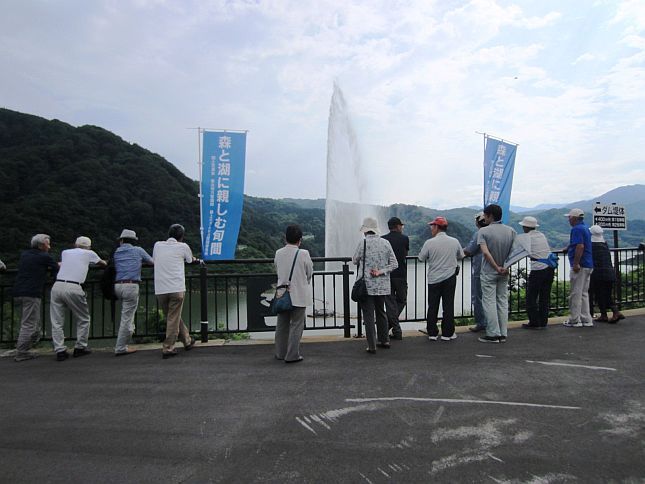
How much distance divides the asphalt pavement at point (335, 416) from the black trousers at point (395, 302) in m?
0.53

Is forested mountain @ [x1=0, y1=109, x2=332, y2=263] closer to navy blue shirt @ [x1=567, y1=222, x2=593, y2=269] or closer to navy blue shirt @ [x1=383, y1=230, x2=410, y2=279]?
navy blue shirt @ [x1=383, y1=230, x2=410, y2=279]

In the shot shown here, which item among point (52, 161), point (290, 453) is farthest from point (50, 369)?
point (52, 161)

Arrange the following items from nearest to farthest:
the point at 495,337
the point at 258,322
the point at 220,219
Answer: the point at 495,337
the point at 258,322
the point at 220,219

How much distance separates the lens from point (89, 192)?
4556 centimetres

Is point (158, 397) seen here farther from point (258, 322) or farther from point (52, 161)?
point (52, 161)

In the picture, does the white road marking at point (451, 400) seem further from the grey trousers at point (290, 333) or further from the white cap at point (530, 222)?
the white cap at point (530, 222)

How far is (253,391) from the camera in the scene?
424 cm

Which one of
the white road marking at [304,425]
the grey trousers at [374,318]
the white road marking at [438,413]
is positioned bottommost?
the white road marking at [304,425]

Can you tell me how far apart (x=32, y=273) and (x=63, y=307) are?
640 millimetres

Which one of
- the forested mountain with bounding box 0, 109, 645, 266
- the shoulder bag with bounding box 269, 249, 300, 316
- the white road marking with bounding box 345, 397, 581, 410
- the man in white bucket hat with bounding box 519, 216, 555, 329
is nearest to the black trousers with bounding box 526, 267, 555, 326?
the man in white bucket hat with bounding box 519, 216, 555, 329

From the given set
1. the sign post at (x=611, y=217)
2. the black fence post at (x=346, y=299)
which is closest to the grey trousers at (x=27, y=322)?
the black fence post at (x=346, y=299)

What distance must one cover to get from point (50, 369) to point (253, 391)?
9.64 ft

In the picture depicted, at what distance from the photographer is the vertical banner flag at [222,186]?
7184 mm

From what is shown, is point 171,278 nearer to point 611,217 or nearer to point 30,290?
point 30,290
